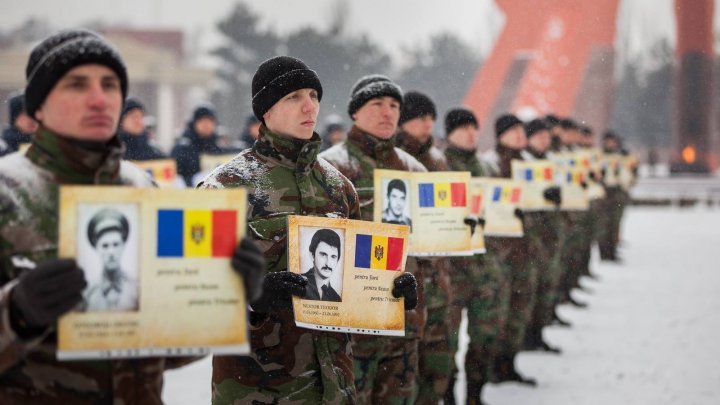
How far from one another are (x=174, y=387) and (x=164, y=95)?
4277cm

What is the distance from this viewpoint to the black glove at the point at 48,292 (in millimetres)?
2029

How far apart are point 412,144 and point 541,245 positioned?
3.02 meters

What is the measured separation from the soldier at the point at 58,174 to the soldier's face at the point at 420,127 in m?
3.60

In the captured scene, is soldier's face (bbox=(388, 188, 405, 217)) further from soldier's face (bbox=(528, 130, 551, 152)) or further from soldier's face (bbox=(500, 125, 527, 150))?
soldier's face (bbox=(528, 130, 551, 152))

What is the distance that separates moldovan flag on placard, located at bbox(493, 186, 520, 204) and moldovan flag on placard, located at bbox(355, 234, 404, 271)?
12.8ft

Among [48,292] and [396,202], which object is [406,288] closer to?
[396,202]

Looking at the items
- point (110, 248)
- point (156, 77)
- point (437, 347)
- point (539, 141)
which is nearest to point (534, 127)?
point (539, 141)

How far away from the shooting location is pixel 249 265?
225 cm

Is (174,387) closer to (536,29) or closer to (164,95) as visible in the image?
(536,29)

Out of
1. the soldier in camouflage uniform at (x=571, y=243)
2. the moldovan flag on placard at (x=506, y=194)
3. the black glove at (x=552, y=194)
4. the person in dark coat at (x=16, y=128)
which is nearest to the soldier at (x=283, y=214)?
the moldovan flag on placard at (x=506, y=194)

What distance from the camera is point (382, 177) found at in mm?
4605

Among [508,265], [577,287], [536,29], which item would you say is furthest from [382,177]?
[536,29]

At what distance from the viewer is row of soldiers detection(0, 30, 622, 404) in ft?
7.47

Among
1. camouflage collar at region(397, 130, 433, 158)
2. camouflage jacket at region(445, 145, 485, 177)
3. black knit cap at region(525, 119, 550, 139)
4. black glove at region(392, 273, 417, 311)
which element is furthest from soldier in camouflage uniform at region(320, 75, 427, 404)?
black knit cap at region(525, 119, 550, 139)
